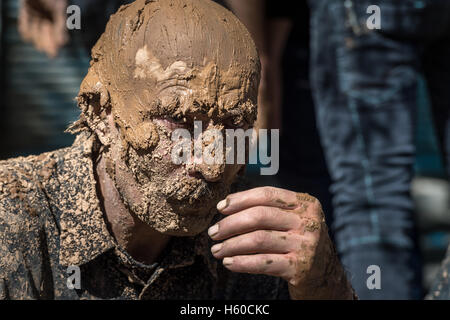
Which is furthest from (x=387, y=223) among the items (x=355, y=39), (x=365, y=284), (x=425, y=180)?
(x=425, y=180)

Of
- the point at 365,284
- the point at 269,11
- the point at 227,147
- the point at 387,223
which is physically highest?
the point at 269,11

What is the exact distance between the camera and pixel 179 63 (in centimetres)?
153

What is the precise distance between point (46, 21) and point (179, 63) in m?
0.69

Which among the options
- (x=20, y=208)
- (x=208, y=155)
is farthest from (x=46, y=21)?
(x=208, y=155)

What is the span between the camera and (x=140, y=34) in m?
1.56

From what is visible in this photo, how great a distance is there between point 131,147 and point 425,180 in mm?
2687

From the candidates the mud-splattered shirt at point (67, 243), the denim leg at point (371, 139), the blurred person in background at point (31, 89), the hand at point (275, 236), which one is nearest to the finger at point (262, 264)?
the hand at point (275, 236)

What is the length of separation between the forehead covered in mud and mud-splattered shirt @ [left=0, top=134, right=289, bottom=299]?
231 mm

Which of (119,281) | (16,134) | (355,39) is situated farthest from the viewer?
(16,134)

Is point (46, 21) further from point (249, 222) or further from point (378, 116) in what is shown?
point (378, 116)

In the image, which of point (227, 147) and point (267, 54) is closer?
point (227, 147)

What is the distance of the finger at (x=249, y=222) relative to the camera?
1522 mm

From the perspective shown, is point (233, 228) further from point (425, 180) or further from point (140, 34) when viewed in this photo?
point (425, 180)

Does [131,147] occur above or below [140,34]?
below
